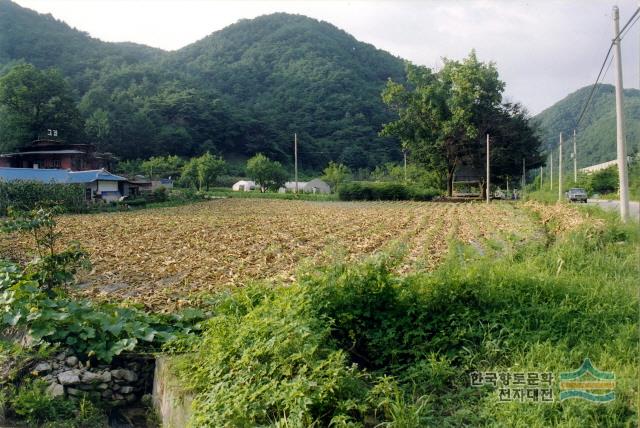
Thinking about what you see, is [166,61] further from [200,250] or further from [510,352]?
[510,352]

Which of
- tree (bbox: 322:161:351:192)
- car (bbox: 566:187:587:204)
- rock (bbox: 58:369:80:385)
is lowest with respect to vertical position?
rock (bbox: 58:369:80:385)

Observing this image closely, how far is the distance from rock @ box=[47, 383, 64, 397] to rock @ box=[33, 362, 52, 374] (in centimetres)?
20

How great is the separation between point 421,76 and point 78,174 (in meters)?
32.0

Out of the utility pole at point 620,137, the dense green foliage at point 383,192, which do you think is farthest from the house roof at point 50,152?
the utility pole at point 620,137

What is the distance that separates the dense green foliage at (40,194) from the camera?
83.6 ft

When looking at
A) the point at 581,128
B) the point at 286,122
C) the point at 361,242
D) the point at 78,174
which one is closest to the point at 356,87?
the point at 286,122

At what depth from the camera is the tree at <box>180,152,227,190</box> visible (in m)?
59.7

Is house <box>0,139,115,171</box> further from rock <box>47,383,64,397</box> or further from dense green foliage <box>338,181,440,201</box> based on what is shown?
rock <box>47,383,64,397</box>

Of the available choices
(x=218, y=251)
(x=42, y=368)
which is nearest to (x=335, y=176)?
(x=218, y=251)

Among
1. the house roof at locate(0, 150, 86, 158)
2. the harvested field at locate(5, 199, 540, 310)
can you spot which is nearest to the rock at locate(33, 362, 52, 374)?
the harvested field at locate(5, 199, 540, 310)

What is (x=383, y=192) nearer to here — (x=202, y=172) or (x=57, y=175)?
(x=202, y=172)

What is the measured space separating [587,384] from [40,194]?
97.6 ft

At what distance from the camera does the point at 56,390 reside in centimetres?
418

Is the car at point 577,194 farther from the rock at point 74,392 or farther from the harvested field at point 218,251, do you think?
the rock at point 74,392
